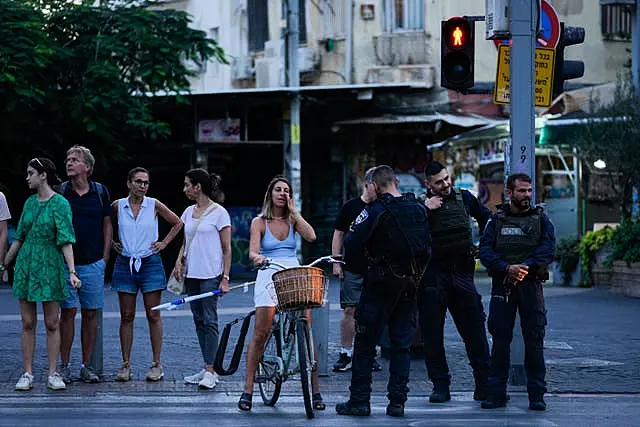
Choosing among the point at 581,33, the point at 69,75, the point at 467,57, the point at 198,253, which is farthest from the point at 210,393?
the point at 69,75

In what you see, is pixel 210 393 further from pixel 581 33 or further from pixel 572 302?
pixel 572 302

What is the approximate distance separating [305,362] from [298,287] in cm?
Result: 53

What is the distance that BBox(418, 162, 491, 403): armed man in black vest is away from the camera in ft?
36.4

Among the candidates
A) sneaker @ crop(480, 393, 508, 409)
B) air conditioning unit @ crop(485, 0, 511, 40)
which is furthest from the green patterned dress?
air conditioning unit @ crop(485, 0, 511, 40)

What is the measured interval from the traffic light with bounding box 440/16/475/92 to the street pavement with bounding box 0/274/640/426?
2652 mm

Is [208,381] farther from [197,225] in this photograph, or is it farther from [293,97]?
Result: [293,97]

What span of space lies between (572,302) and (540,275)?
11.4 meters

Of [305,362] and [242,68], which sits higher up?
[242,68]

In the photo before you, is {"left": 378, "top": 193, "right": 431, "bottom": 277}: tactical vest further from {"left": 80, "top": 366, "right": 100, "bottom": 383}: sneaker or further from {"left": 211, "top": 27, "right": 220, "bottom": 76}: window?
{"left": 211, "top": 27, "right": 220, "bottom": 76}: window

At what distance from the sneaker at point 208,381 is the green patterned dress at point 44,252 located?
1.31m

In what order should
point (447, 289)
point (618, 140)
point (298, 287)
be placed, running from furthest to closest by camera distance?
point (618, 140), point (447, 289), point (298, 287)

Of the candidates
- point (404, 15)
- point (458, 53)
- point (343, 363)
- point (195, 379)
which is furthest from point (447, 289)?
point (404, 15)

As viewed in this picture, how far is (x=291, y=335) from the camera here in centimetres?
1050

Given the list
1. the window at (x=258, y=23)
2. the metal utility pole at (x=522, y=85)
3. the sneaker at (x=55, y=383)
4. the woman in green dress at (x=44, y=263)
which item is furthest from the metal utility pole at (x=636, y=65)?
the sneaker at (x=55, y=383)
